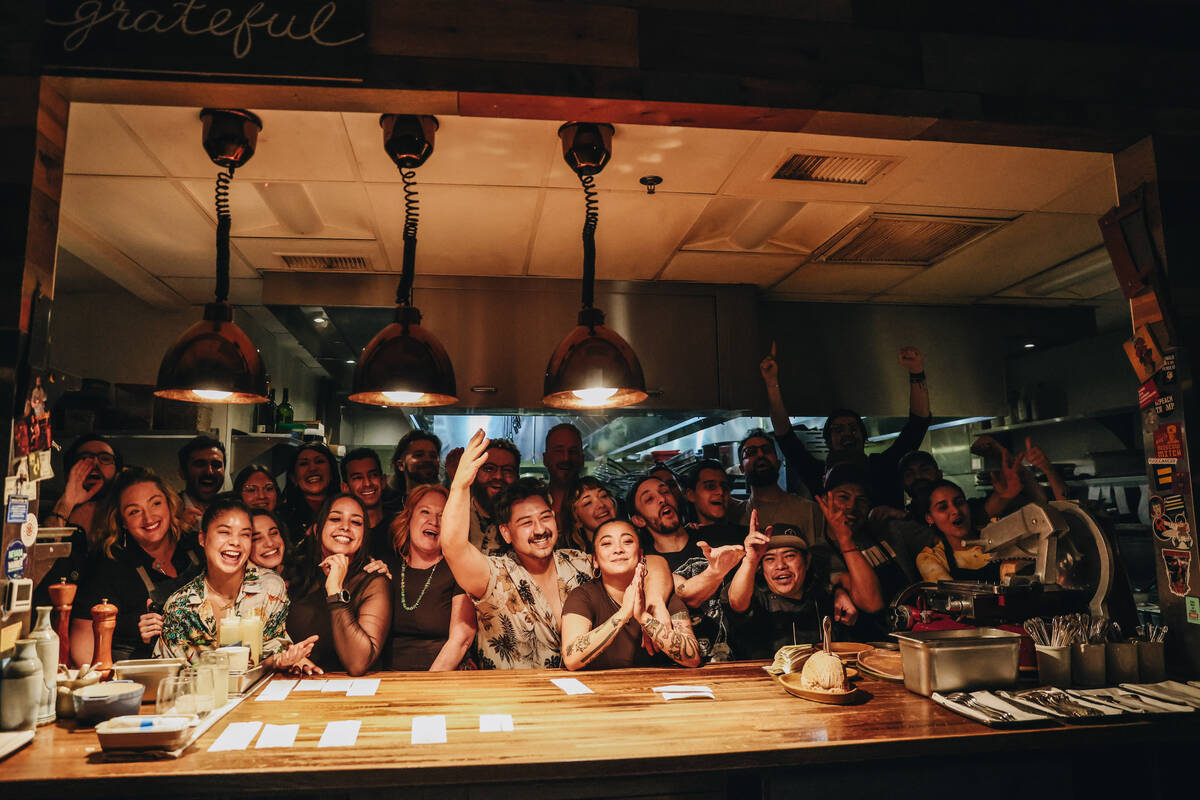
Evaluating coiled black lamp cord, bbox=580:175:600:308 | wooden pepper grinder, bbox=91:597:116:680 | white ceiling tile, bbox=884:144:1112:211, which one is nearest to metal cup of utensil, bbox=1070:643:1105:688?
white ceiling tile, bbox=884:144:1112:211

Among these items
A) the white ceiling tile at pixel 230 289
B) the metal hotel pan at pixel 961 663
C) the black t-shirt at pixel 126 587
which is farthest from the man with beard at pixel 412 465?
the metal hotel pan at pixel 961 663

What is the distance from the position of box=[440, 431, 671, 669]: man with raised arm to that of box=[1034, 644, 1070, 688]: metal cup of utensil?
1.37 m

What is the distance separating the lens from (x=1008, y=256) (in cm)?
429

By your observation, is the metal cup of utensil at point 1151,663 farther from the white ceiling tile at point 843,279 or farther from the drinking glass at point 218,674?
the drinking glass at point 218,674

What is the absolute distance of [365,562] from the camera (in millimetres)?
3070

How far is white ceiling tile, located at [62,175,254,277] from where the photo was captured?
3.19 m

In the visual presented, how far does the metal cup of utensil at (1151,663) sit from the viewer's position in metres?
2.44

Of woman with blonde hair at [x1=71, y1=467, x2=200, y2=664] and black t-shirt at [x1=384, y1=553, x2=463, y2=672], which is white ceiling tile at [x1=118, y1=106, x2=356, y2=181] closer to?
woman with blonde hair at [x1=71, y1=467, x2=200, y2=664]

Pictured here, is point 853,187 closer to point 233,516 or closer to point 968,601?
point 968,601

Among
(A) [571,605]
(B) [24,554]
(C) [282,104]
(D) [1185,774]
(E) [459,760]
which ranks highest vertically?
(C) [282,104]

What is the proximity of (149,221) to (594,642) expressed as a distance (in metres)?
2.93

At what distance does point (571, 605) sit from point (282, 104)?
2.08 meters

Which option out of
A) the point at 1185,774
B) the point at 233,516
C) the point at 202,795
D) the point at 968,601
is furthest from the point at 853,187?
the point at 202,795

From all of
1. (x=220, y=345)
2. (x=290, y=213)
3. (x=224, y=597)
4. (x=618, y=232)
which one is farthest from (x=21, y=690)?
(x=618, y=232)
